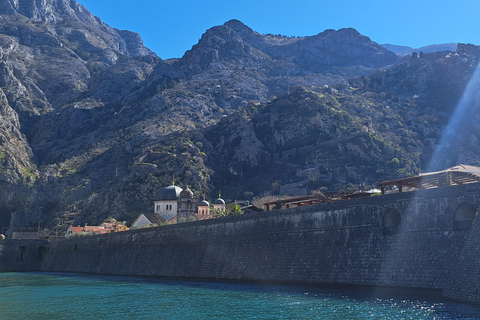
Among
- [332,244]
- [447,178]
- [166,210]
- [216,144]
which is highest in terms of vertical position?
[216,144]

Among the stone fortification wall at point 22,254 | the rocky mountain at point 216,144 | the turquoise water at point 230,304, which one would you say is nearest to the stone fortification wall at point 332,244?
the turquoise water at point 230,304

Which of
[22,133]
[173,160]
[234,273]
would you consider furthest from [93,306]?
[22,133]

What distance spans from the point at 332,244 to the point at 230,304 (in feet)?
33.4

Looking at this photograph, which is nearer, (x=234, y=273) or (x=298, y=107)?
(x=234, y=273)

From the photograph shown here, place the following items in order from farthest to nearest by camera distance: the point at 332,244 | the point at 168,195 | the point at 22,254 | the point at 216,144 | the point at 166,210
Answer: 1. the point at 216,144
2. the point at 166,210
3. the point at 168,195
4. the point at 22,254
5. the point at 332,244

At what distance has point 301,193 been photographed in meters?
122

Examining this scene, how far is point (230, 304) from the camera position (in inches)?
1315

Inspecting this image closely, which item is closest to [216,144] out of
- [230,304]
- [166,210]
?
[166,210]

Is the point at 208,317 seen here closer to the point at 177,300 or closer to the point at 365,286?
the point at 177,300

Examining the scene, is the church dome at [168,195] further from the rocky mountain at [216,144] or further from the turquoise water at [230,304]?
the turquoise water at [230,304]

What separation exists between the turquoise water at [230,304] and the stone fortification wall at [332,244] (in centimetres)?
176

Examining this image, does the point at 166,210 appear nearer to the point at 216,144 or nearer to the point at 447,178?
the point at 216,144

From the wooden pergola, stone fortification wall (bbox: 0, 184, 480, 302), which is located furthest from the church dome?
the wooden pergola

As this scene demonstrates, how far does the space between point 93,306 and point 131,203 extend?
85.9m
